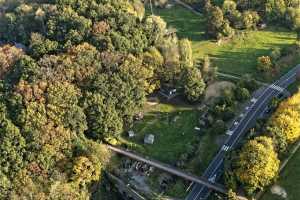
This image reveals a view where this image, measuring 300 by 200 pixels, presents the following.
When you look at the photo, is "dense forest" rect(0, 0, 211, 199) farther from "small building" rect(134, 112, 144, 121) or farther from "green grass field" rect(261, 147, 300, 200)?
"green grass field" rect(261, 147, 300, 200)

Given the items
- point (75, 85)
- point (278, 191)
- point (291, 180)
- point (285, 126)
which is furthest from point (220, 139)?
point (75, 85)

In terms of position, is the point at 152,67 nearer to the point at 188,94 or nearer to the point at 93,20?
the point at 188,94

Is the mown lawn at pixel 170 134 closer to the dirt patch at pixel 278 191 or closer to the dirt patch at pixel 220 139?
the dirt patch at pixel 220 139

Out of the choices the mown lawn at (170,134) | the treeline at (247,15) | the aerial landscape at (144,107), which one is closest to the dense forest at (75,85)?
the aerial landscape at (144,107)

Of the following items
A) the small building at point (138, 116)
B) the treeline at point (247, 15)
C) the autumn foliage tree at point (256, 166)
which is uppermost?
the treeline at point (247, 15)

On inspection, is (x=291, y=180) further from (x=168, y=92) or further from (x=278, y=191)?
(x=168, y=92)

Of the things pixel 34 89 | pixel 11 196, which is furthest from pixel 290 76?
pixel 11 196

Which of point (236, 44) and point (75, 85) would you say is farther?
point (236, 44)
